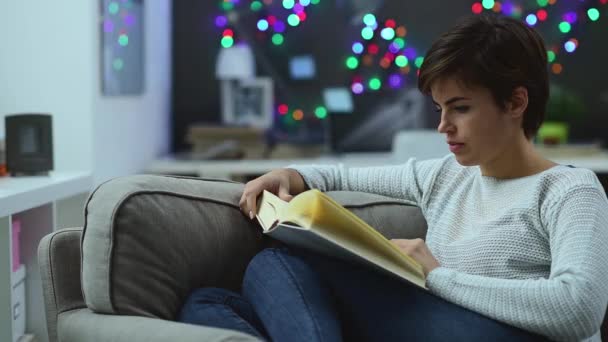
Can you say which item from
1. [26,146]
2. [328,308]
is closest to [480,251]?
[328,308]

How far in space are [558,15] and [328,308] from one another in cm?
330

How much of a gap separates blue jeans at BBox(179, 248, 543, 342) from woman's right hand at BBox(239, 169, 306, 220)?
14 cm

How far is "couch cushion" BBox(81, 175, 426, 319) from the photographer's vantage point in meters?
1.59

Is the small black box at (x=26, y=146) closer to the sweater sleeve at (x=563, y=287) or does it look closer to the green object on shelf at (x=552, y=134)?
the sweater sleeve at (x=563, y=287)

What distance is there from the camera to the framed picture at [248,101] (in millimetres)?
4434

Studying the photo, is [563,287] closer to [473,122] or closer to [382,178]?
[473,122]

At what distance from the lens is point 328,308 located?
1.52 metres

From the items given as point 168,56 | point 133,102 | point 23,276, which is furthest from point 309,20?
point 23,276

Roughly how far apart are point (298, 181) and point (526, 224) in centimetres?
51

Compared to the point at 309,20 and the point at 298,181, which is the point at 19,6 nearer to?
the point at 298,181

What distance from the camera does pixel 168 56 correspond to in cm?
455

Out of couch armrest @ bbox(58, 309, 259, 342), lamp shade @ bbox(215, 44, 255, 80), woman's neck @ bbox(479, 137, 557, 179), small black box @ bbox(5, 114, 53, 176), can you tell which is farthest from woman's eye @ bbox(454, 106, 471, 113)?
lamp shade @ bbox(215, 44, 255, 80)

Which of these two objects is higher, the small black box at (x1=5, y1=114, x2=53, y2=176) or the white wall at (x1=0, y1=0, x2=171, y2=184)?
the white wall at (x1=0, y1=0, x2=171, y2=184)

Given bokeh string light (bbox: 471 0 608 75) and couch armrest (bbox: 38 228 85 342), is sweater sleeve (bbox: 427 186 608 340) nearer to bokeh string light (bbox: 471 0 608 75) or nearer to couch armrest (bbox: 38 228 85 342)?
couch armrest (bbox: 38 228 85 342)
